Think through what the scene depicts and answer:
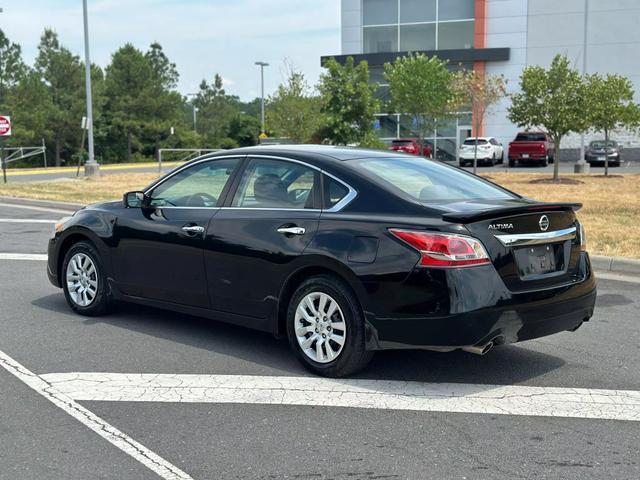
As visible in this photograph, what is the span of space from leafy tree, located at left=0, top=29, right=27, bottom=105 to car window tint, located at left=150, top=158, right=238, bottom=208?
179ft

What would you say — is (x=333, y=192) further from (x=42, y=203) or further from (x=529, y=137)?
(x=529, y=137)

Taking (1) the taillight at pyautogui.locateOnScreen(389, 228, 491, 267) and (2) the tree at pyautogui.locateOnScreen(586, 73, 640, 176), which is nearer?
(1) the taillight at pyautogui.locateOnScreen(389, 228, 491, 267)

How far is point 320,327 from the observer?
517cm

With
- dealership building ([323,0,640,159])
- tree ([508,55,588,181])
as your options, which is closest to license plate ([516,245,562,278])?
tree ([508,55,588,181])

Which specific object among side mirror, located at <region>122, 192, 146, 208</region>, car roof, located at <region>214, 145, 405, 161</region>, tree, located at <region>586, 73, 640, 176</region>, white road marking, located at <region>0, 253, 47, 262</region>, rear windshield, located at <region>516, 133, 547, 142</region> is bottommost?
white road marking, located at <region>0, 253, 47, 262</region>

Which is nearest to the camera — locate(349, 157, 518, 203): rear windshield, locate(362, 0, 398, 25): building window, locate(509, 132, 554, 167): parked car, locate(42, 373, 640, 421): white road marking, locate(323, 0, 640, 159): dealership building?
locate(42, 373, 640, 421): white road marking

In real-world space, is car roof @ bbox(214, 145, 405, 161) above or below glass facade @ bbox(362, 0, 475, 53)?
below

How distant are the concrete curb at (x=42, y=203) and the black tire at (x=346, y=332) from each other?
13190 mm

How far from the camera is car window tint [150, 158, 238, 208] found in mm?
6062

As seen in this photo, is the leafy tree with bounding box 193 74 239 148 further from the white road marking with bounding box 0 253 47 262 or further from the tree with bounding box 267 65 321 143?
the white road marking with bounding box 0 253 47 262

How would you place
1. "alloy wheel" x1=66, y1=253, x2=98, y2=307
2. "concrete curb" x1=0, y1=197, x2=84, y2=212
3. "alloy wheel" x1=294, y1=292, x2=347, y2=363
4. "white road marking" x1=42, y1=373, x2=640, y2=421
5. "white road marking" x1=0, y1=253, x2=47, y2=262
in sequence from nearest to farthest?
"white road marking" x1=42, y1=373, x2=640, y2=421
"alloy wheel" x1=294, y1=292, x2=347, y2=363
"alloy wheel" x1=66, y1=253, x2=98, y2=307
"white road marking" x1=0, y1=253, x2=47, y2=262
"concrete curb" x1=0, y1=197, x2=84, y2=212

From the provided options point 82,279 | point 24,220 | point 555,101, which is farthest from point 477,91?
point 82,279

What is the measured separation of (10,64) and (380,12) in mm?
28930

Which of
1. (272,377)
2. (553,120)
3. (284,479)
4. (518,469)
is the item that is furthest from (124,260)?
(553,120)
